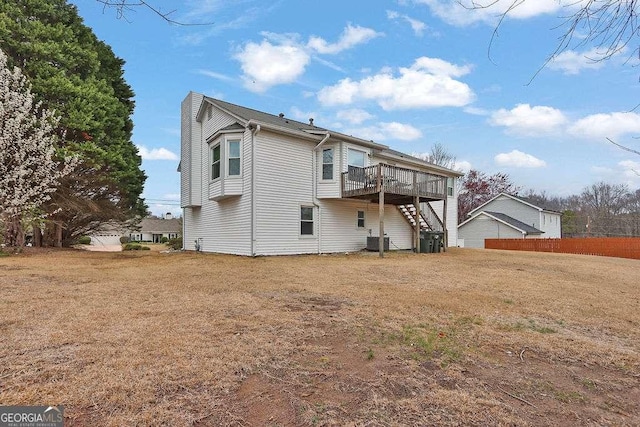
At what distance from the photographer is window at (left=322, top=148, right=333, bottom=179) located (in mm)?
15312

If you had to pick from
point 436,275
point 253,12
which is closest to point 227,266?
point 436,275

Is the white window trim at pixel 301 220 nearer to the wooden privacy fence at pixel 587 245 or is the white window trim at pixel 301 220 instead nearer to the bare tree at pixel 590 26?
the bare tree at pixel 590 26

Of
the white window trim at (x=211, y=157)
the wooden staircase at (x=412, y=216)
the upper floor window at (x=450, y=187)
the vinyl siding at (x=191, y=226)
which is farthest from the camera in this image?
the upper floor window at (x=450, y=187)

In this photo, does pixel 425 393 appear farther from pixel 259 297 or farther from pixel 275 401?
pixel 259 297

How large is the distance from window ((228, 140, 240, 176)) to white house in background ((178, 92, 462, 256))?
0.13 feet

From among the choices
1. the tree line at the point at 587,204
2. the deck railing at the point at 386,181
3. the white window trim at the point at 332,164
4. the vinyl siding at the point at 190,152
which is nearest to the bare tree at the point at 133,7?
the deck railing at the point at 386,181

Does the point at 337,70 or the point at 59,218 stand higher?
the point at 337,70

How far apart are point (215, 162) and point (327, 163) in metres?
4.80

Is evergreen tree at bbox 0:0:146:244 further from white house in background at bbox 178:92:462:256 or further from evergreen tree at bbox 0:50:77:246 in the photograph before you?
white house in background at bbox 178:92:462:256

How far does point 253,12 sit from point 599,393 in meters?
4.92

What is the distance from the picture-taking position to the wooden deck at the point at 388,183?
14.3 metres

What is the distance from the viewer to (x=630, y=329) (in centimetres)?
462

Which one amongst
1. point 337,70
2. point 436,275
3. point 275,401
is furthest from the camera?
point 337,70

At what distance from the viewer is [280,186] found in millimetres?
14070
